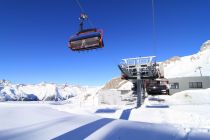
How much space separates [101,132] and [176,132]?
3.46 meters

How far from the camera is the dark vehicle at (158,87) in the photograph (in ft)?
95.7

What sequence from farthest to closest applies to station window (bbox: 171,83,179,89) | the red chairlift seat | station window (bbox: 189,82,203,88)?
station window (bbox: 171,83,179,89) < station window (bbox: 189,82,203,88) < the red chairlift seat

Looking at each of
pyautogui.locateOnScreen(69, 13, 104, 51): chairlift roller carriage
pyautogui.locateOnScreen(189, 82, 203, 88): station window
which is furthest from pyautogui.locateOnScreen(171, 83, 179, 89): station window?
pyautogui.locateOnScreen(69, 13, 104, 51): chairlift roller carriage

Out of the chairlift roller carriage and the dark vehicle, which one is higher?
the chairlift roller carriage

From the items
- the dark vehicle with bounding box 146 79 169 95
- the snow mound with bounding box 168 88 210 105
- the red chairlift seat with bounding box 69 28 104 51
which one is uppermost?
the red chairlift seat with bounding box 69 28 104 51

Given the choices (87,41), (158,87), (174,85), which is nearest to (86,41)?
(87,41)

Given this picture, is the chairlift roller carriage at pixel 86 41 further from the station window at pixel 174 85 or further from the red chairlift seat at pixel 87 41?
the station window at pixel 174 85

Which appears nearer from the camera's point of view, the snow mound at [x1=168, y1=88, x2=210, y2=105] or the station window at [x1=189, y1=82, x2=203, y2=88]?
the snow mound at [x1=168, y1=88, x2=210, y2=105]

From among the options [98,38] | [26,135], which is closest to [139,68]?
[98,38]

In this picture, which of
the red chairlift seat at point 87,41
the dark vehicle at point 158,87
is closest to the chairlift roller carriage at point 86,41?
the red chairlift seat at point 87,41

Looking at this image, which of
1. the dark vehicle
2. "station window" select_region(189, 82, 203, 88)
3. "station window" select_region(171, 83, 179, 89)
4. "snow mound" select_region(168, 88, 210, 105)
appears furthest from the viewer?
"station window" select_region(171, 83, 179, 89)

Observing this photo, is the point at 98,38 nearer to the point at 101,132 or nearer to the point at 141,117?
the point at 101,132

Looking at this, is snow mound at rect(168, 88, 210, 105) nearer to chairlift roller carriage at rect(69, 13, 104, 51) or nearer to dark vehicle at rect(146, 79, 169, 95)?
dark vehicle at rect(146, 79, 169, 95)

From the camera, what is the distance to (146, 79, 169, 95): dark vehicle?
95.7 feet
